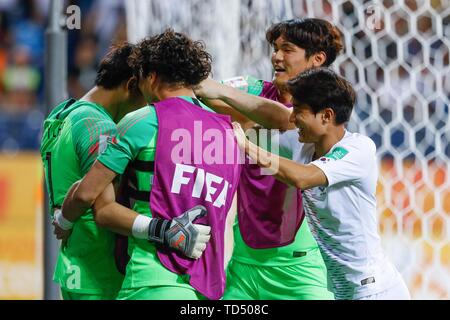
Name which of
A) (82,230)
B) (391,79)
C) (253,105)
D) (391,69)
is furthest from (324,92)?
(391,79)

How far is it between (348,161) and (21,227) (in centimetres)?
395

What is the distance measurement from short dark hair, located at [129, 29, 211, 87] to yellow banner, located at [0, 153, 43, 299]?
10.8 feet

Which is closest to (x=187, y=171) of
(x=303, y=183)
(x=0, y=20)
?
(x=303, y=183)

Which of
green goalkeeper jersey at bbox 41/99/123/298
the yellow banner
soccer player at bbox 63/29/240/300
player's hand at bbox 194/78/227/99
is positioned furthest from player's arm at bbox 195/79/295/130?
the yellow banner

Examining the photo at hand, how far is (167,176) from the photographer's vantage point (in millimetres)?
2312

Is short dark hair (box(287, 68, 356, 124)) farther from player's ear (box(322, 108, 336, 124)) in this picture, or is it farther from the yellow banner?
the yellow banner

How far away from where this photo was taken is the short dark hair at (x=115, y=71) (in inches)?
109

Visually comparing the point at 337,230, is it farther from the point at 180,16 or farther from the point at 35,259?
the point at 35,259

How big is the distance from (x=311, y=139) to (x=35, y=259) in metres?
3.61

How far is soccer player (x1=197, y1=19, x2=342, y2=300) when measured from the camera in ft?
9.90

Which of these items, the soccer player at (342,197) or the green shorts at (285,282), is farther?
the green shorts at (285,282)

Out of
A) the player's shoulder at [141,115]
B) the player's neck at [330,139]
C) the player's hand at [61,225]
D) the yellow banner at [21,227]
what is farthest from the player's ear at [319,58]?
the yellow banner at [21,227]

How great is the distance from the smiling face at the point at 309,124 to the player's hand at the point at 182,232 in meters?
0.48

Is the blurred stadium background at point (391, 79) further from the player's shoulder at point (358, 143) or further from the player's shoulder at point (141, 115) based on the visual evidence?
the player's shoulder at point (141, 115)
